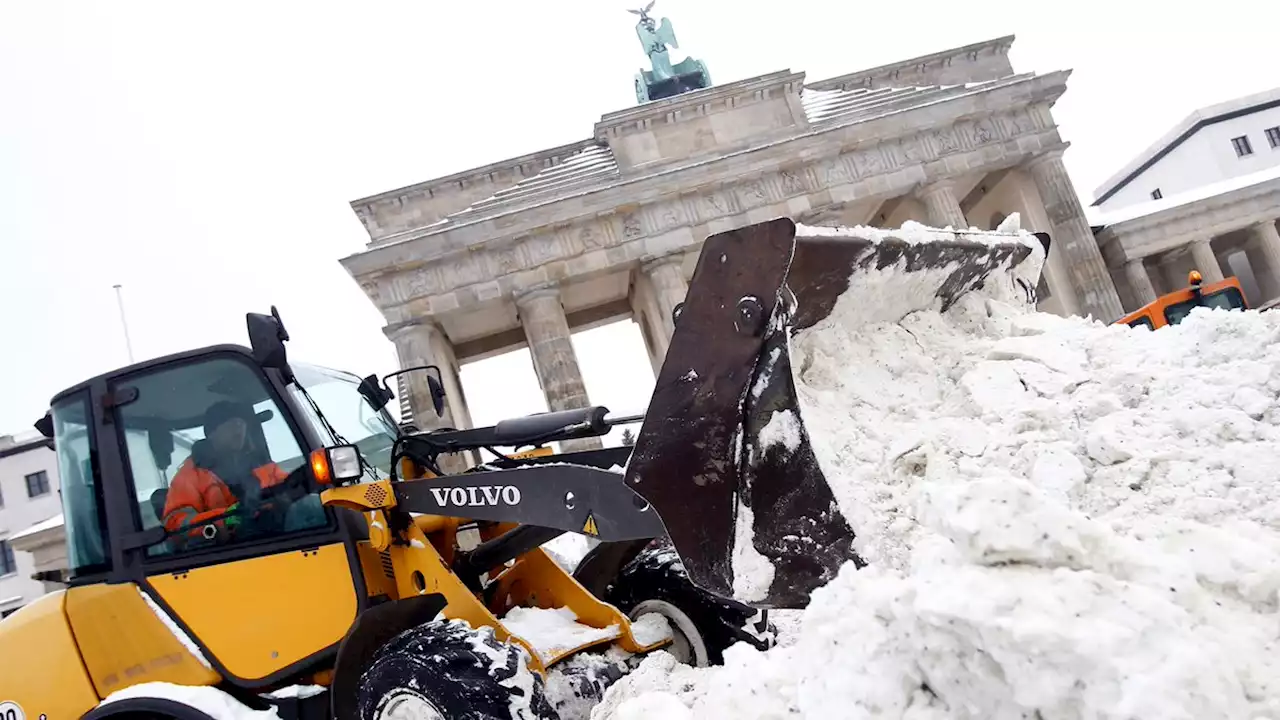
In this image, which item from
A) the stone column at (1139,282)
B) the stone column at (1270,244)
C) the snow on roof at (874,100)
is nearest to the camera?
the snow on roof at (874,100)

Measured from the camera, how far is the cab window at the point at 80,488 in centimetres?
367

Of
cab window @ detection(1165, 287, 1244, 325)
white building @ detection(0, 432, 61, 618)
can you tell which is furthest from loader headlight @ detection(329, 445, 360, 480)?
white building @ detection(0, 432, 61, 618)

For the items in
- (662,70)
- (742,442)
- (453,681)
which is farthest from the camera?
(662,70)

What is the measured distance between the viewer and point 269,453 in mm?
3564

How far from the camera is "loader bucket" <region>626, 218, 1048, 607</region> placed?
2.30m

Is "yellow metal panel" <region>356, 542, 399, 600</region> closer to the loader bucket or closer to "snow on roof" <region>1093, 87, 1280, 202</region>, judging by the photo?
the loader bucket

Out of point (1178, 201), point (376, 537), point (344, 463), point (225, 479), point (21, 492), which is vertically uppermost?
point (21, 492)

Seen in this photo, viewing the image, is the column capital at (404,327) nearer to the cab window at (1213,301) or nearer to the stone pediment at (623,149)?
the stone pediment at (623,149)

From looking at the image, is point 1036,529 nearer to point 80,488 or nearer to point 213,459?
point 213,459

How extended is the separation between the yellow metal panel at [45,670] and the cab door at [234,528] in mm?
399

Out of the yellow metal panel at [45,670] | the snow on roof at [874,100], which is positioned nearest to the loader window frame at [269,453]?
the yellow metal panel at [45,670]

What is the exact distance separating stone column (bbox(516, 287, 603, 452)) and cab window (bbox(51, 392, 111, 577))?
15.9 m

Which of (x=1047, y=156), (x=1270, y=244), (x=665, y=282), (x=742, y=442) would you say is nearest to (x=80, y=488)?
(x=742, y=442)

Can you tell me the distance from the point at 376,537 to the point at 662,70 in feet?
84.4
